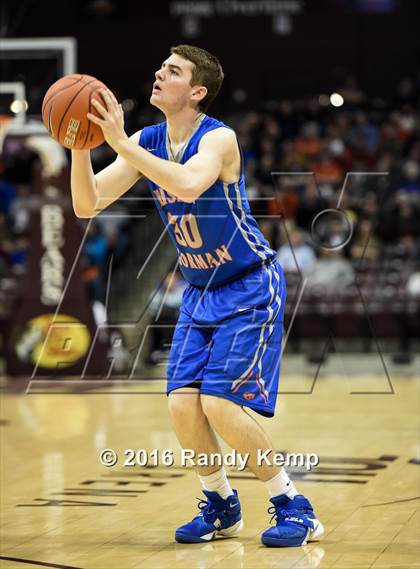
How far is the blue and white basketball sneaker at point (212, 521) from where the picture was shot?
15.4 ft

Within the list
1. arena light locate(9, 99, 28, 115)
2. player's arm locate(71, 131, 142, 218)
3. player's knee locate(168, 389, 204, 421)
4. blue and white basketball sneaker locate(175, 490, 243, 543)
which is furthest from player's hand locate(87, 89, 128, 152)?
arena light locate(9, 99, 28, 115)

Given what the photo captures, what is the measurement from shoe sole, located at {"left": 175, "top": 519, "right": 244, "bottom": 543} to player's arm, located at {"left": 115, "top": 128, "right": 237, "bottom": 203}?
4.73ft

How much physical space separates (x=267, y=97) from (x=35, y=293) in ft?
32.8

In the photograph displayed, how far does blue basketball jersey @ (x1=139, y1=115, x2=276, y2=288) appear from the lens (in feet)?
14.9

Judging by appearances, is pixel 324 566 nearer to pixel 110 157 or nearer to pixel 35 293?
pixel 35 293

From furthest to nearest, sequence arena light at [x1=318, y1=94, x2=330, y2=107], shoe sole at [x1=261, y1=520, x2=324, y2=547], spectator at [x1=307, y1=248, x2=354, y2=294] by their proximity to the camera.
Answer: arena light at [x1=318, y1=94, x2=330, y2=107] < spectator at [x1=307, y1=248, x2=354, y2=294] < shoe sole at [x1=261, y1=520, x2=324, y2=547]

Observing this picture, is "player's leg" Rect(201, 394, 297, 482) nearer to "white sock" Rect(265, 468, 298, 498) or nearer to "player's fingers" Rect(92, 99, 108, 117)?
"white sock" Rect(265, 468, 298, 498)

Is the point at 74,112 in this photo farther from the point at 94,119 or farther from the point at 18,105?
the point at 18,105

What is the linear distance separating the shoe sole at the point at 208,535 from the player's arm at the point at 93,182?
140 centimetres

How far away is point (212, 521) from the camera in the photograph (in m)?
4.74

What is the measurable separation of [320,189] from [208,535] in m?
8.06

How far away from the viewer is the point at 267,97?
806 inches

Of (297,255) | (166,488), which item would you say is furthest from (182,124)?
(297,255)

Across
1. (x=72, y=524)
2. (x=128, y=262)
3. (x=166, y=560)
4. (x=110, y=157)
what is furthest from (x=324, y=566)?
(x=110, y=157)
